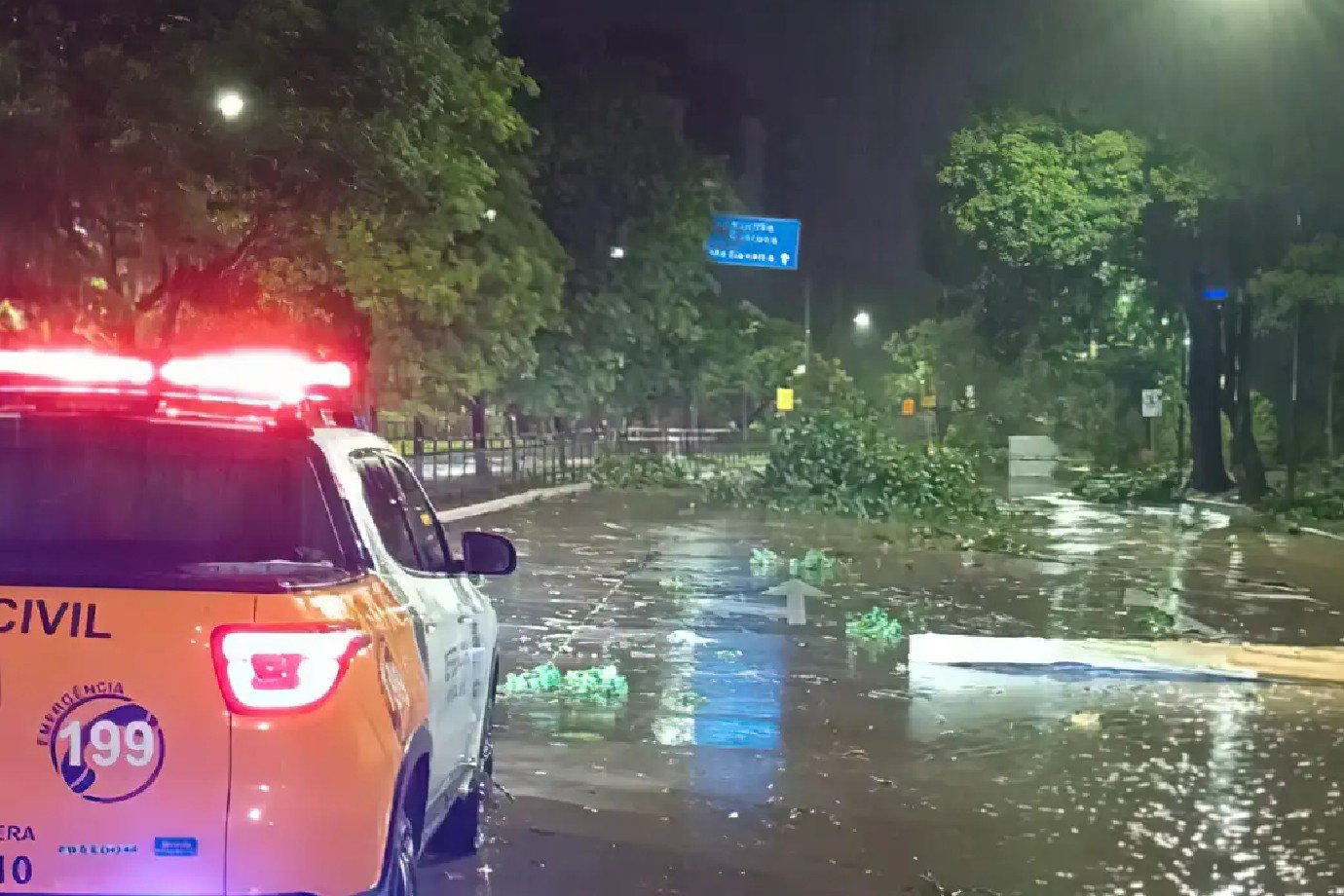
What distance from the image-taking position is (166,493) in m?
4.75

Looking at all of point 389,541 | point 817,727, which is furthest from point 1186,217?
point 389,541

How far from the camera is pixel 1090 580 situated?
63.9 ft

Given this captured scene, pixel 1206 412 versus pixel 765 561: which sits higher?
pixel 1206 412

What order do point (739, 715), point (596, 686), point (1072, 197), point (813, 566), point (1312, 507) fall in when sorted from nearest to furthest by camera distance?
point (739, 715), point (596, 686), point (813, 566), point (1072, 197), point (1312, 507)

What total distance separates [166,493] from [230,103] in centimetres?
1402

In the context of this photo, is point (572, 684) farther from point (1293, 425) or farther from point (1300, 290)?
point (1293, 425)

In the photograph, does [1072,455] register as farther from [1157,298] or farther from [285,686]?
[285,686]

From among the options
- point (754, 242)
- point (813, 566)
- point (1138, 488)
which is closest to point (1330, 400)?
point (1138, 488)

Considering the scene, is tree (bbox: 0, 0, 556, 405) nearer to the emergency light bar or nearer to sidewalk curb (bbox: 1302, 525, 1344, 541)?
the emergency light bar

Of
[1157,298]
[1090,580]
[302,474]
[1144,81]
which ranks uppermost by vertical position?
[1144,81]

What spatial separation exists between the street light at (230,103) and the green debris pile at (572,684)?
342 inches

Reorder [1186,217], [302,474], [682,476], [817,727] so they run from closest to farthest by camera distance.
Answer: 1. [302,474]
2. [817,727]
3. [1186,217]
4. [682,476]

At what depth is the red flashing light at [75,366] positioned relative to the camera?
5066mm

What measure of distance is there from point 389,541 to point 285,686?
1.44 metres
